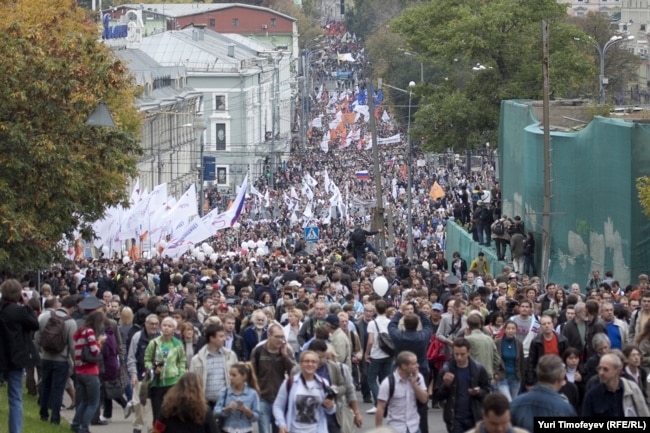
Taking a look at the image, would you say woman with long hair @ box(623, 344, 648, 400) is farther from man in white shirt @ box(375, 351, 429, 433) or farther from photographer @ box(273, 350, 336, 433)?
photographer @ box(273, 350, 336, 433)

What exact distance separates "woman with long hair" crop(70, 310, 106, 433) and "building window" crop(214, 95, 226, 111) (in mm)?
86178

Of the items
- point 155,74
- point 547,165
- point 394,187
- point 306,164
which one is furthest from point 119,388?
point 306,164

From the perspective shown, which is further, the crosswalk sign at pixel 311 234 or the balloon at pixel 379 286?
the crosswalk sign at pixel 311 234

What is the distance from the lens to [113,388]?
1730 cm

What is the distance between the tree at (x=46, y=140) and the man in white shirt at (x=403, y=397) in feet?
51.4

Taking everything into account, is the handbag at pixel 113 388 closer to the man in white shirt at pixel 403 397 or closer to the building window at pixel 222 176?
the man in white shirt at pixel 403 397

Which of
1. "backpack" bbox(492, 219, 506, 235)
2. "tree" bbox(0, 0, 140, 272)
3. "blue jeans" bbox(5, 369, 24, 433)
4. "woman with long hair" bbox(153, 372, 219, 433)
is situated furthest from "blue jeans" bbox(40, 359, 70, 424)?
"backpack" bbox(492, 219, 506, 235)

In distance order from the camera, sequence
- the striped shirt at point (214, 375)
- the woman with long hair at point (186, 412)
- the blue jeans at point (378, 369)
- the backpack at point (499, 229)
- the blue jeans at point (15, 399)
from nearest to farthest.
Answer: the woman with long hair at point (186, 412) < the striped shirt at point (214, 375) < the blue jeans at point (15, 399) < the blue jeans at point (378, 369) < the backpack at point (499, 229)

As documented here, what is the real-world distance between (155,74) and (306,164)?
21.9 metres

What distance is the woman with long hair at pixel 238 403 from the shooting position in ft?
41.5

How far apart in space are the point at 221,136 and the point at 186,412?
9250cm

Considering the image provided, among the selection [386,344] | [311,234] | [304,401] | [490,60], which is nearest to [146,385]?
[304,401]

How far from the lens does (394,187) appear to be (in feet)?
242

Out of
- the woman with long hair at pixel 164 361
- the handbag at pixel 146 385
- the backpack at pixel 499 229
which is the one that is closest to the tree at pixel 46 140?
the backpack at pixel 499 229
